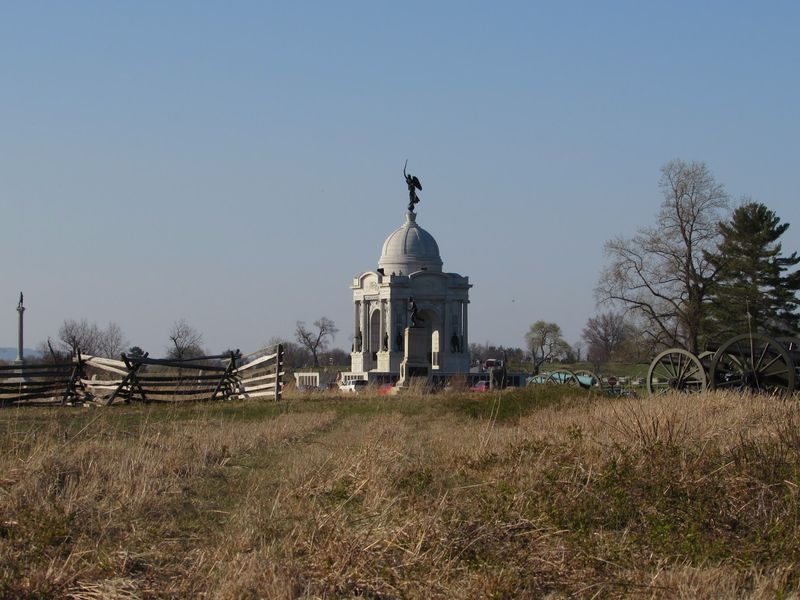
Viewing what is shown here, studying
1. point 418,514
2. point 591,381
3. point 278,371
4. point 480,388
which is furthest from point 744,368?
point 591,381

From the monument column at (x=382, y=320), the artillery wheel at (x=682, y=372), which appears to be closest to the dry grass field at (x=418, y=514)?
the artillery wheel at (x=682, y=372)

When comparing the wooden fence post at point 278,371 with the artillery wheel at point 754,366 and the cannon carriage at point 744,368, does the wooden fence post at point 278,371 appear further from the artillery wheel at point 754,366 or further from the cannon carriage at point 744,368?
the artillery wheel at point 754,366

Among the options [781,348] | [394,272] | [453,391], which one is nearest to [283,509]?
[781,348]

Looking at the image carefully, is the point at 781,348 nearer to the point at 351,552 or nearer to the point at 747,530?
the point at 747,530

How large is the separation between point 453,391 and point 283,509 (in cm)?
2113

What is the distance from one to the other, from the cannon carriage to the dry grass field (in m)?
6.49

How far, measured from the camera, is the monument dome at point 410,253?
80312 millimetres

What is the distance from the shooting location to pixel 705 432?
40.3 feet

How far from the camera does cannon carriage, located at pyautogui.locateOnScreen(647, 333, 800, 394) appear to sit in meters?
20.5

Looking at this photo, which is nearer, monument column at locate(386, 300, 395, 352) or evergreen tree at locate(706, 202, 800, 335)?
evergreen tree at locate(706, 202, 800, 335)

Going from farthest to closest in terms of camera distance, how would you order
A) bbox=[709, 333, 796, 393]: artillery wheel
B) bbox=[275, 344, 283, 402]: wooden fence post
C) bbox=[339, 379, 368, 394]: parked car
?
bbox=[339, 379, 368, 394]: parked car → bbox=[275, 344, 283, 402]: wooden fence post → bbox=[709, 333, 796, 393]: artillery wheel

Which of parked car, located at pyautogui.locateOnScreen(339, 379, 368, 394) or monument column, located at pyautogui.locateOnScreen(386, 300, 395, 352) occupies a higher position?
monument column, located at pyautogui.locateOnScreen(386, 300, 395, 352)

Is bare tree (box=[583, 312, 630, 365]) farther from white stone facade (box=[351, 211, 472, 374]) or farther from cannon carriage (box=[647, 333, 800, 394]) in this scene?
cannon carriage (box=[647, 333, 800, 394])

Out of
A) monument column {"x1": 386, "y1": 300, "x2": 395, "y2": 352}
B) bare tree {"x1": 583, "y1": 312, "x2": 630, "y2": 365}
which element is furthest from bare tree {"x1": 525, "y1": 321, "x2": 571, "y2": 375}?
monument column {"x1": 386, "y1": 300, "x2": 395, "y2": 352}
